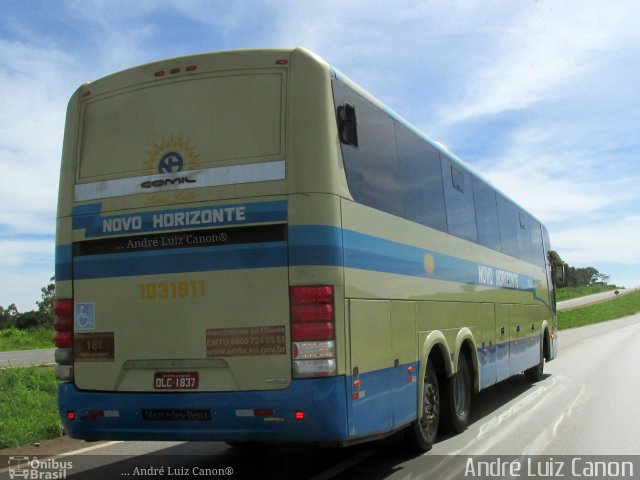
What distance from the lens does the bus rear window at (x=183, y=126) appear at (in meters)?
5.54

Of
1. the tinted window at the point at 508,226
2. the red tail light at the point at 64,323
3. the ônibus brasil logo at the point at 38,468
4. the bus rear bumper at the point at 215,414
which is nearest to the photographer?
the bus rear bumper at the point at 215,414

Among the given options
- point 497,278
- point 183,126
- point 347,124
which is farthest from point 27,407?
point 497,278

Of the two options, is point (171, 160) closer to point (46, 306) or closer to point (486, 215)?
point (486, 215)

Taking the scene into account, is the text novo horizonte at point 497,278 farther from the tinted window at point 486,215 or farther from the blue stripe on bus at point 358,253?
the blue stripe on bus at point 358,253

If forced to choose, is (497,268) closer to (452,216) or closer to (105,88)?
(452,216)

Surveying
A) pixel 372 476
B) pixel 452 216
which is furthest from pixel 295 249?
pixel 452 216

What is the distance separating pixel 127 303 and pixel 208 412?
1.23m

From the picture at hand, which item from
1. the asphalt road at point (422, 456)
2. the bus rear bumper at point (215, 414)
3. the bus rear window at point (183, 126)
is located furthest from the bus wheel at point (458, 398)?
the bus rear window at point (183, 126)

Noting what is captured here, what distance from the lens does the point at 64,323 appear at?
6082 mm

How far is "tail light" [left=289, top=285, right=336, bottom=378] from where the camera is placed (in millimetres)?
5145

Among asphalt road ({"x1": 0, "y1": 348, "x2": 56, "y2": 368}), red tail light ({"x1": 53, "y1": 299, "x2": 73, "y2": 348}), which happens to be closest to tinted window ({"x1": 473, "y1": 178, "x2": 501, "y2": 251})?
red tail light ({"x1": 53, "y1": 299, "x2": 73, "y2": 348})

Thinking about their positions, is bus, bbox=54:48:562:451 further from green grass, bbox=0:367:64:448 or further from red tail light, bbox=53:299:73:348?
green grass, bbox=0:367:64:448

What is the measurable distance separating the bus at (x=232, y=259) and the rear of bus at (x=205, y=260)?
0.01m

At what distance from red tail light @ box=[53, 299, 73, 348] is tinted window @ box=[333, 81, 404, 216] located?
2821 millimetres
